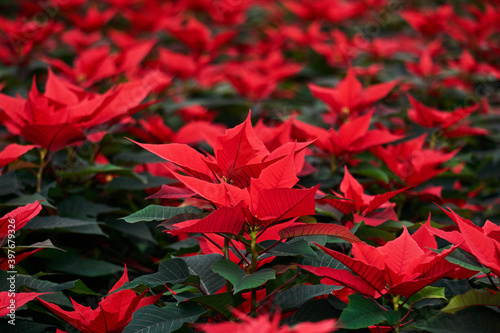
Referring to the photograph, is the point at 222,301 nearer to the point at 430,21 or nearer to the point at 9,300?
the point at 9,300

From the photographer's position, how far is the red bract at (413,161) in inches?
59.2

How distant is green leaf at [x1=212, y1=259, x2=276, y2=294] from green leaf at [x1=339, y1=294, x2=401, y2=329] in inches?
5.5

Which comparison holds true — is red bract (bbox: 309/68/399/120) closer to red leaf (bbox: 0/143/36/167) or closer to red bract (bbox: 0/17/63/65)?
red leaf (bbox: 0/143/36/167)

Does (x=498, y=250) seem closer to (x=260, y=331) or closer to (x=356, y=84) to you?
(x=260, y=331)

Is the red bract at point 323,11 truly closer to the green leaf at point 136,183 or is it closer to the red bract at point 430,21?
the red bract at point 430,21

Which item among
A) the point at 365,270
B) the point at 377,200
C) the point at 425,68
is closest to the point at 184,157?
the point at 365,270

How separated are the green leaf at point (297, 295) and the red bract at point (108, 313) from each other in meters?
0.27

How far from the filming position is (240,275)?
92 centimetres

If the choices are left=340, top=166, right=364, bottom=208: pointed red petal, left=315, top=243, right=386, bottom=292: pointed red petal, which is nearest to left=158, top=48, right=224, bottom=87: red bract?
left=340, top=166, right=364, bottom=208: pointed red petal

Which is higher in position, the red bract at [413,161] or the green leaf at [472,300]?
the green leaf at [472,300]

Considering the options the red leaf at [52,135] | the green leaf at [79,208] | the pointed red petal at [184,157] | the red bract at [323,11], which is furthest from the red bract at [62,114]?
the red bract at [323,11]

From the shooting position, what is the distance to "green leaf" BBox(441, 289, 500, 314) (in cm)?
88

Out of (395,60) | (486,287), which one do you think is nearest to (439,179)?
(486,287)

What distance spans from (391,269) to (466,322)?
0.15 m
